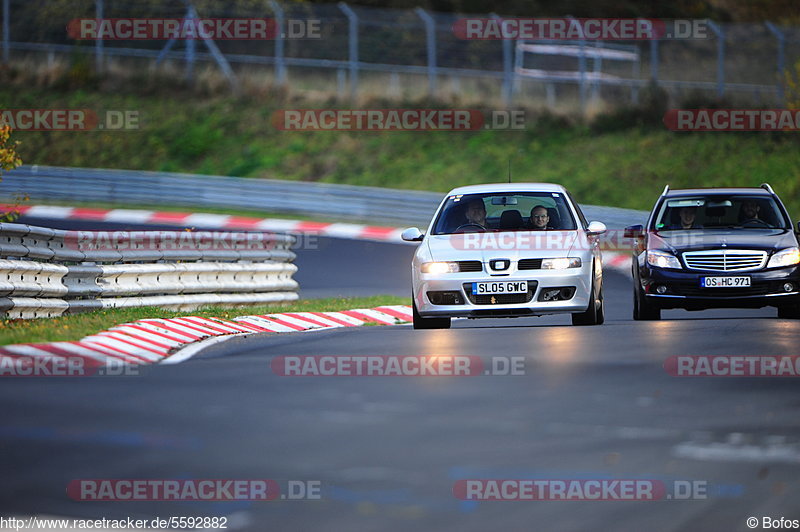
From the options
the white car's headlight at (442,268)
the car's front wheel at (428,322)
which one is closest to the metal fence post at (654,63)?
the car's front wheel at (428,322)

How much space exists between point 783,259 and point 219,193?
2347 centimetres

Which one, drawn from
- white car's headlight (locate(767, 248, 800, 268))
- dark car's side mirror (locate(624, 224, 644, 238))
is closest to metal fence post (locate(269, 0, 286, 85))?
dark car's side mirror (locate(624, 224, 644, 238))

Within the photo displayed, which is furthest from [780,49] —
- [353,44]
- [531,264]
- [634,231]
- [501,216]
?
[531,264]

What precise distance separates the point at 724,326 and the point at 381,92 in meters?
31.3

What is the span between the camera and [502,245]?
14773 millimetres

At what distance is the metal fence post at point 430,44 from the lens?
39.2 metres

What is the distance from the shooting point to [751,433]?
8242 millimetres

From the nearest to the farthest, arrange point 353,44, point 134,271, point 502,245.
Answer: point 502,245, point 134,271, point 353,44

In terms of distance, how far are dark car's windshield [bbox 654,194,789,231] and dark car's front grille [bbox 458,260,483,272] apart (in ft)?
9.79

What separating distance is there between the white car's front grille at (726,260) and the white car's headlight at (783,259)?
0.08 meters

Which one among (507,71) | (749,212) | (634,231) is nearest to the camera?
(634,231)

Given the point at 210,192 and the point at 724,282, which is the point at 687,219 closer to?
the point at 724,282

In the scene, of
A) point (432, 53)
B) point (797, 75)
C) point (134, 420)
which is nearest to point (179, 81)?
point (432, 53)

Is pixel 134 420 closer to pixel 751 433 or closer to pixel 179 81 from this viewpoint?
pixel 751 433
